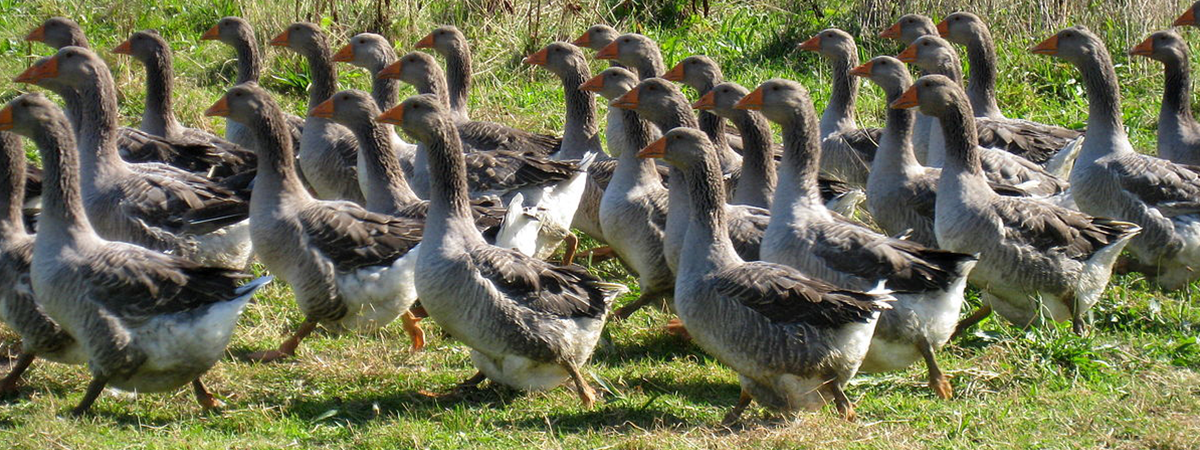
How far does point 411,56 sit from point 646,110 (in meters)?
2.38

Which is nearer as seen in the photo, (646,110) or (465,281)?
(465,281)

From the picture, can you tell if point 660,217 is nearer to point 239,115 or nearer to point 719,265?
point 719,265

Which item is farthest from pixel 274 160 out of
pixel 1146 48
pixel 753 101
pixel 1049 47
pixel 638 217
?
pixel 1146 48

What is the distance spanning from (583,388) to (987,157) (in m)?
3.92

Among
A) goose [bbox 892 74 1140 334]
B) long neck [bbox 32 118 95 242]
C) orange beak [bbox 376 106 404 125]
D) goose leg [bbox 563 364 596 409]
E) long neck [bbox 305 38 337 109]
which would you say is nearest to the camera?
long neck [bbox 32 118 95 242]

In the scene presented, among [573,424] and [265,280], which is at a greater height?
[265,280]

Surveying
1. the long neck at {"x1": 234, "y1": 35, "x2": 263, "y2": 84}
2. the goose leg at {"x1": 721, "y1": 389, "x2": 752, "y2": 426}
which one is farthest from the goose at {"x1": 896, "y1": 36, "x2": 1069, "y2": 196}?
the long neck at {"x1": 234, "y1": 35, "x2": 263, "y2": 84}

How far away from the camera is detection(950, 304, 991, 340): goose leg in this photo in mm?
7738

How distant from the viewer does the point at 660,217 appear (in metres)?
8.39

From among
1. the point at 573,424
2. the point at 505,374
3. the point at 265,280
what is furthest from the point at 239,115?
the point at 573,424

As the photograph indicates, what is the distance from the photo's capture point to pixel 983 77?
418 inches

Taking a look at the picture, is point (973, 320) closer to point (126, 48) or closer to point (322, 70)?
point (322, 70)

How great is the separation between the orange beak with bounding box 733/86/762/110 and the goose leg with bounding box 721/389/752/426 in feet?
6.59

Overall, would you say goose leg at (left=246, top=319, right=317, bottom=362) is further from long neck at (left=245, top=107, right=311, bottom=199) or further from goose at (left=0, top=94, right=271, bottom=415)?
goose at (left=0, top=94, right=271, bottom=415)
